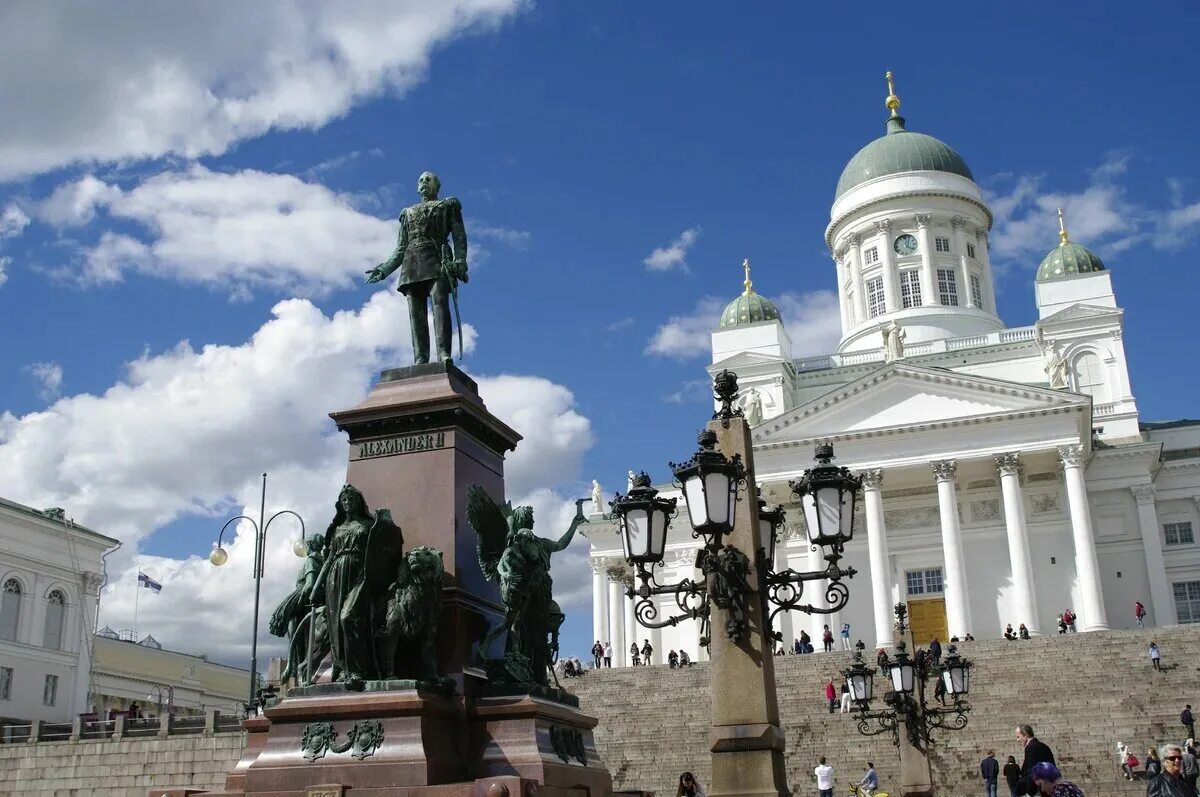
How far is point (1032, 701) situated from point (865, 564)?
934 inches

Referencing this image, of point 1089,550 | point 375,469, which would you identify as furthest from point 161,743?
point 1089,550

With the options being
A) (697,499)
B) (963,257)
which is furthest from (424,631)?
(963,257)

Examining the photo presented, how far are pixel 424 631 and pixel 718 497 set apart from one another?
2.36 meters

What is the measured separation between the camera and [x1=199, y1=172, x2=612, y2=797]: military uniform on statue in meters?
8.45

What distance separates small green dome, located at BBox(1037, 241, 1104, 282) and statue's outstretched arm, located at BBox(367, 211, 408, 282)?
6024 centimetres

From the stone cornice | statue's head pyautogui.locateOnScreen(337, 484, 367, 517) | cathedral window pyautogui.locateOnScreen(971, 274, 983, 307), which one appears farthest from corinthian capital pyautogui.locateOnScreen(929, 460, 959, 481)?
statue's head pyautogui.locateOnScreen(337, 484, 367, 517)

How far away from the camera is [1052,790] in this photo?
6.27 meters

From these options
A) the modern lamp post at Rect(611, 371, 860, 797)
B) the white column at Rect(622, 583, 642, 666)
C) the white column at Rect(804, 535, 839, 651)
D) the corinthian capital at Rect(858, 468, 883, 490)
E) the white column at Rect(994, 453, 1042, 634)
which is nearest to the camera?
the modern lamp post at Rect(611, 371, 860, 797)

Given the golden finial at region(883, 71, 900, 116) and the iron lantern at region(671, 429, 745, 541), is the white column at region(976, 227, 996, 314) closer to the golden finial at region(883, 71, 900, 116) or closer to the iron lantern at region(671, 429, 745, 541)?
the golden finial at region(883, 71, 900, 116)

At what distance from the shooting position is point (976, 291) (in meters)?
72.6

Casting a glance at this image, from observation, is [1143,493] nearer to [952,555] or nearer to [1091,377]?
[1091,377]

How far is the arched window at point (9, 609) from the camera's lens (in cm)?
5441

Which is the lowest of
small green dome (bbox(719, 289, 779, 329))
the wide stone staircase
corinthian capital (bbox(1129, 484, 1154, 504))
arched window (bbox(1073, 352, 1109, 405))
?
the wide stone staircase

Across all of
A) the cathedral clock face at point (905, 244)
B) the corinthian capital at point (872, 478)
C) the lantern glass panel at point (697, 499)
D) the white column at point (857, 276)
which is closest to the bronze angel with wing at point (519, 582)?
the lantern glass panel at point (697, 499)
